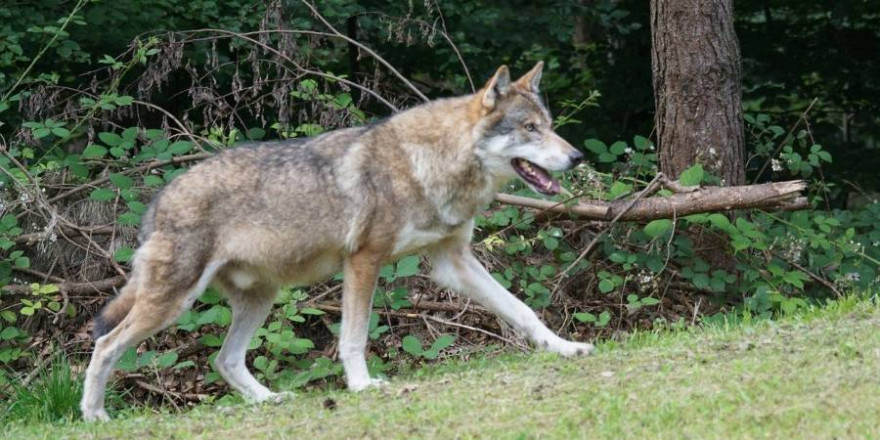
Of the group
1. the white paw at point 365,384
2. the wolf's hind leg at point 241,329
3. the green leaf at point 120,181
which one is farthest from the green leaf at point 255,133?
the white paw at point 365,384

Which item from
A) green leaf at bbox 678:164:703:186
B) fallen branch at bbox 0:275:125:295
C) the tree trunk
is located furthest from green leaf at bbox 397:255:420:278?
the tree trunk

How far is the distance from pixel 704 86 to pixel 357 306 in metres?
4.36

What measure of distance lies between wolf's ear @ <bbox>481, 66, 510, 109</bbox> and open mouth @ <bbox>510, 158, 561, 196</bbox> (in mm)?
407

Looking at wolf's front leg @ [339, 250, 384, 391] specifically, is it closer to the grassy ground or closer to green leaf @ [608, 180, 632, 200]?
the grassy ground

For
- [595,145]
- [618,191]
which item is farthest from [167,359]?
[595,145]

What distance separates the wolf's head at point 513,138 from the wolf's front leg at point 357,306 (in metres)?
0.99

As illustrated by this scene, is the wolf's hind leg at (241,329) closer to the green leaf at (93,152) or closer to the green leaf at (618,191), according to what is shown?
the green leaf at (93,152)

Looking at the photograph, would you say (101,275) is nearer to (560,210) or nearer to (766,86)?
(560,210)

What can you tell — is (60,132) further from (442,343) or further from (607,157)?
(607,157)

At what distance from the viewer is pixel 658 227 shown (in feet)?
29.6

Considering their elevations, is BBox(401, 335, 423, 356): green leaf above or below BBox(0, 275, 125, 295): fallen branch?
below

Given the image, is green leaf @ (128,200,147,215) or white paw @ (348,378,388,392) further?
green leaf @ (128,200,147,215)

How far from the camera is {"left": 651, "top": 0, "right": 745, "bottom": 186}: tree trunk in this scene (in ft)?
32.7

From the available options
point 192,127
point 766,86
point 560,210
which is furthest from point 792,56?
point 192,127
